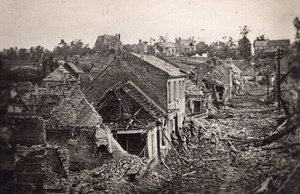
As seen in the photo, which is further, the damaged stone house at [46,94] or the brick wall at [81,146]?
the damaged stone house at [46,94]

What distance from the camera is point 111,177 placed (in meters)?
12.2

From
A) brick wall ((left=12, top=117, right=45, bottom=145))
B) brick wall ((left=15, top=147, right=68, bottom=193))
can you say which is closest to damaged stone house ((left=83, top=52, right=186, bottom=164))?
brick wall ((left=12, top=117, right=45, bottom=145))

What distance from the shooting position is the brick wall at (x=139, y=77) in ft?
57.8

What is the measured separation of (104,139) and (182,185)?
3273 millimetres

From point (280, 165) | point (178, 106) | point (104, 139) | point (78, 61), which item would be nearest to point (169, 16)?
point (104, 139)

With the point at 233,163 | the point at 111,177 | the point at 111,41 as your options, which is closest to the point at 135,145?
the point at 111,177

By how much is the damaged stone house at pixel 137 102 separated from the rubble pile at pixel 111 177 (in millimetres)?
2339

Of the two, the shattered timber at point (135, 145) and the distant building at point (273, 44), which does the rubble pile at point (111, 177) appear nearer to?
the shattered timber at point (135, 145)

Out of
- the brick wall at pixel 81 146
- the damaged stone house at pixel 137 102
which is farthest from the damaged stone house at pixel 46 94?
the brick wall at pixel 81 146

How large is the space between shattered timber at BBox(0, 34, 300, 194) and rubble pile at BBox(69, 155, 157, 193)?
0.03 m

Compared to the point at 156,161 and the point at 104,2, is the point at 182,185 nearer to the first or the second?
the point at 156,161

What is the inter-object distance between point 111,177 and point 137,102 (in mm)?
5241

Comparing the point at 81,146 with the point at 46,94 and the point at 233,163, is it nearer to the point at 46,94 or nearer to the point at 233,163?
the point at 233,163

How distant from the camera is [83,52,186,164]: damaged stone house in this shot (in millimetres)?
15961
